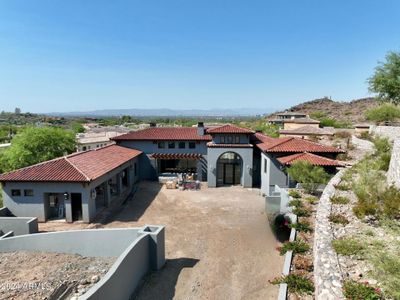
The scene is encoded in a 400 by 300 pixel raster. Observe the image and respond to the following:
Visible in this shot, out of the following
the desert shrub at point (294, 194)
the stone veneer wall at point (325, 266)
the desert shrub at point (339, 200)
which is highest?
the desert shrub at point (339, 200)

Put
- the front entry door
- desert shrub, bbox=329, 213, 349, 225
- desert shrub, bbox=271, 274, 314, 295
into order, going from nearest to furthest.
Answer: desert shrub, bbox=271, 274, 314, 295
desert shrub, bbox=329, 213, 349, 225
the front entry door

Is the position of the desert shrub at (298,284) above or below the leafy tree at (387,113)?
below

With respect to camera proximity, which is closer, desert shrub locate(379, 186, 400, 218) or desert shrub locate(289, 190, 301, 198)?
desert shrub locate(379, 186, 400, 218)

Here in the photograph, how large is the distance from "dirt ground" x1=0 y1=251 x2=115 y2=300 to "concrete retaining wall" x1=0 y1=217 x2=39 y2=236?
8.61ft

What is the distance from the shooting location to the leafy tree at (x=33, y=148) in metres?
33.8

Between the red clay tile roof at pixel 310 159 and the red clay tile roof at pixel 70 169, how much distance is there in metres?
14.6

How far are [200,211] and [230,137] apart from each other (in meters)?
10.5

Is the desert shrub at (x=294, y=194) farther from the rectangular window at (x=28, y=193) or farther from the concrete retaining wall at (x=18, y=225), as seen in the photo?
the rectangular window at (x=28, y=193)

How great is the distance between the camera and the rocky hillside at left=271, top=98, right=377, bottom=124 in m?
122

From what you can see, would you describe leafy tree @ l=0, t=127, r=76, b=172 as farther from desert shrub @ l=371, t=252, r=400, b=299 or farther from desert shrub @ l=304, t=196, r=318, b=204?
desert shrub @ l=371, t=252, r=400, b=299

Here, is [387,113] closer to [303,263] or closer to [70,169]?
[303,263]

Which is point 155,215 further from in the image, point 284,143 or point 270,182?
point 284,143

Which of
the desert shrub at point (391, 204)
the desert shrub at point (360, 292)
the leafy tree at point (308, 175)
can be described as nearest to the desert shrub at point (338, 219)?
the desert shrub at point (391, 204)

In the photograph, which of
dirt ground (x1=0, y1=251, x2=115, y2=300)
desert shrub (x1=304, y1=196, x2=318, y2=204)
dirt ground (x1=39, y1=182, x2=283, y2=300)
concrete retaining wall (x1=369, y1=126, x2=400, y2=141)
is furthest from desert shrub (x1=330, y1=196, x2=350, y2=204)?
concrete retaining wall (x1=369, y1=126, x2=400, y2=141)
